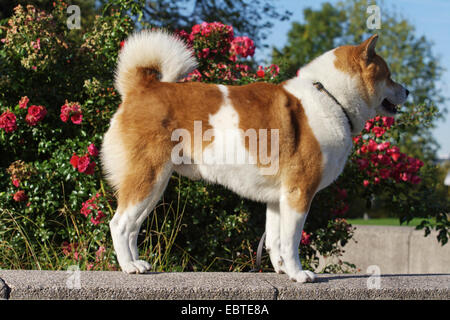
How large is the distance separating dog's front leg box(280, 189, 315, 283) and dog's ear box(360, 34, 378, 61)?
3.26 feet

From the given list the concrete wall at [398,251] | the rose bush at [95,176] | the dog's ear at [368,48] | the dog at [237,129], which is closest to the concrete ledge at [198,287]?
the dog at [237,129]

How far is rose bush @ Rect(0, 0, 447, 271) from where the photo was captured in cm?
415

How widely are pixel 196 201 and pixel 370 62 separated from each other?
1872 mm

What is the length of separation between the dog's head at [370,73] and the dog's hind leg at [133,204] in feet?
4.35

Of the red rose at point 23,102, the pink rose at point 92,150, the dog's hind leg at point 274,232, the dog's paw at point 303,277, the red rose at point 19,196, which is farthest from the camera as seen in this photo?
the red rose at point 23,102

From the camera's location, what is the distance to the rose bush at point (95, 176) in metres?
4.15

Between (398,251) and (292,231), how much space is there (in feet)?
11.9

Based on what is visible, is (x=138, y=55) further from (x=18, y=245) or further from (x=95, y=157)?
(x=18, y=245)

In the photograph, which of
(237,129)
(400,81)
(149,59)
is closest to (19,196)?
(149,59)

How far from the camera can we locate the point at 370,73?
3.24m

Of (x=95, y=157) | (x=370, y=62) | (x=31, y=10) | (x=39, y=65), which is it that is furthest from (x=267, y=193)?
(x=31, y=10)

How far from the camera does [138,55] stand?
327 centimetres

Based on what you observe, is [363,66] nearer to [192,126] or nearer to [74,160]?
[192,126]

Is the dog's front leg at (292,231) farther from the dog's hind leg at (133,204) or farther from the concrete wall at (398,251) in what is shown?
the concrete wall at (398,251)
